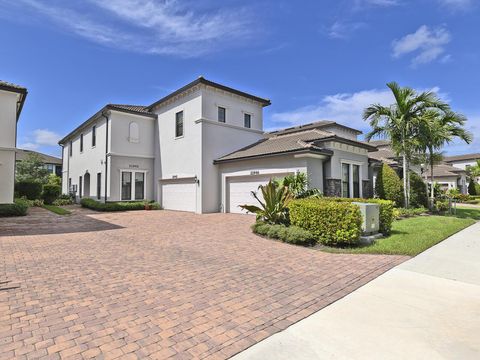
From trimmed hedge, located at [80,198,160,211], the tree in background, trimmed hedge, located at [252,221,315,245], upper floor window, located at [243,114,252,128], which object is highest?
upper floor window, located at [243,114,252,128]

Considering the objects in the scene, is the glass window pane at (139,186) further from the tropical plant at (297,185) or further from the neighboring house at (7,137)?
the tropical plant at (297,185)

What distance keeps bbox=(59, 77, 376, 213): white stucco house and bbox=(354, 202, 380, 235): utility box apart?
461 centimetres

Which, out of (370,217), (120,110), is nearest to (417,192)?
(370,217)

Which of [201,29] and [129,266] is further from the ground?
[201,29]

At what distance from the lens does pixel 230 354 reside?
2.94 meters

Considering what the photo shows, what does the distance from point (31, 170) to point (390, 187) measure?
33.6m

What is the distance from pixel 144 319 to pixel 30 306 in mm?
Answer: 1814

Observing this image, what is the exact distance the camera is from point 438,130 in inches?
618

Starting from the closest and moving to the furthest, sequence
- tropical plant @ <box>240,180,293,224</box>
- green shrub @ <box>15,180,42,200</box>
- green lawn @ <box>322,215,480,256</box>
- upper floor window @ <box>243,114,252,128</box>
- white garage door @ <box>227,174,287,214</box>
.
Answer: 1. green lawn @ <box>322,215,480,256</box>
2. tropical plant @ <box>240,180,293,224</box>
3. white garage door @ <box>227,174,287,214</box>
4. upper floor window @ <box>243,114,252,128</box>
5. green shrub @ <box>15,180,42,200</box>

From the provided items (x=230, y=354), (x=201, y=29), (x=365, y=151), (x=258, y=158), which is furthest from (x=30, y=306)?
(x=365, y=151)

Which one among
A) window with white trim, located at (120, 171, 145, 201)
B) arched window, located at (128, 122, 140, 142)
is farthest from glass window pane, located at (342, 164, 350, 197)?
arched window, located at (128, 122, 140, 142)

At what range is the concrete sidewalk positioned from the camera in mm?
2977

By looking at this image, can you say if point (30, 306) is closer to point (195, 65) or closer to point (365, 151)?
point (195, 65)

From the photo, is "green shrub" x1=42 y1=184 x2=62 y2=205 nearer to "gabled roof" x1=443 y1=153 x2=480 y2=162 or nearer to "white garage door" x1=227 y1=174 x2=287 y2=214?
"white garage door" x1=227 y1=174 x2=287 y2=214
